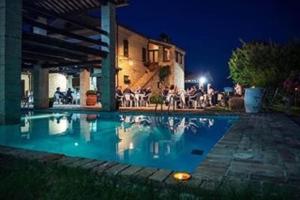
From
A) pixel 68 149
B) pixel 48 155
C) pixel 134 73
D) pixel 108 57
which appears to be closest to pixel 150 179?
pixel 48 155

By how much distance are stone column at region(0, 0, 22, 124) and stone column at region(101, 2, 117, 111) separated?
5.60 metres

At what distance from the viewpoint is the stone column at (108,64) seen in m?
14.8

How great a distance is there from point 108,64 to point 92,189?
12387 mm

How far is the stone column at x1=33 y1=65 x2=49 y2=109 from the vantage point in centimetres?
1669

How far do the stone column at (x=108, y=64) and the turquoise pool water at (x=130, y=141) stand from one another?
14.2ft

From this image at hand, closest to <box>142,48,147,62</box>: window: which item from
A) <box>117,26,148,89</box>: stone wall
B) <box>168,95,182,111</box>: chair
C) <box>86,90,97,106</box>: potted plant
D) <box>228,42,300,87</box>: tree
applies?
<box>117,26,148,89</box>: stone wall

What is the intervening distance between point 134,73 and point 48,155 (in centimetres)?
2039

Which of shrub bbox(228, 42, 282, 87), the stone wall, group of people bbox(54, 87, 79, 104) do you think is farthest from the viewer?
the stone wall

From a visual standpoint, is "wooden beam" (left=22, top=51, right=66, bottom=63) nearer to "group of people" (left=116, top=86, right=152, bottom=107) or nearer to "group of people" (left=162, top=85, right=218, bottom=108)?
"group of people" (left=116, top=86, right=152, bottom=107)

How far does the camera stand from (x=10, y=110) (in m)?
9.37

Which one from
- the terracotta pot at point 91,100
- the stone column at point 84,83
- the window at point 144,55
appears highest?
the window at point 144,55

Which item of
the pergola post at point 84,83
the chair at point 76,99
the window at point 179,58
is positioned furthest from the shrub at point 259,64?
the window at point 179,58

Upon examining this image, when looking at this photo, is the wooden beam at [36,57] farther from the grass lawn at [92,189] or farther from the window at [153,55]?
the window at [153,55]

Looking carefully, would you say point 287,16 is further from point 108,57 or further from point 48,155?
point 48,155
